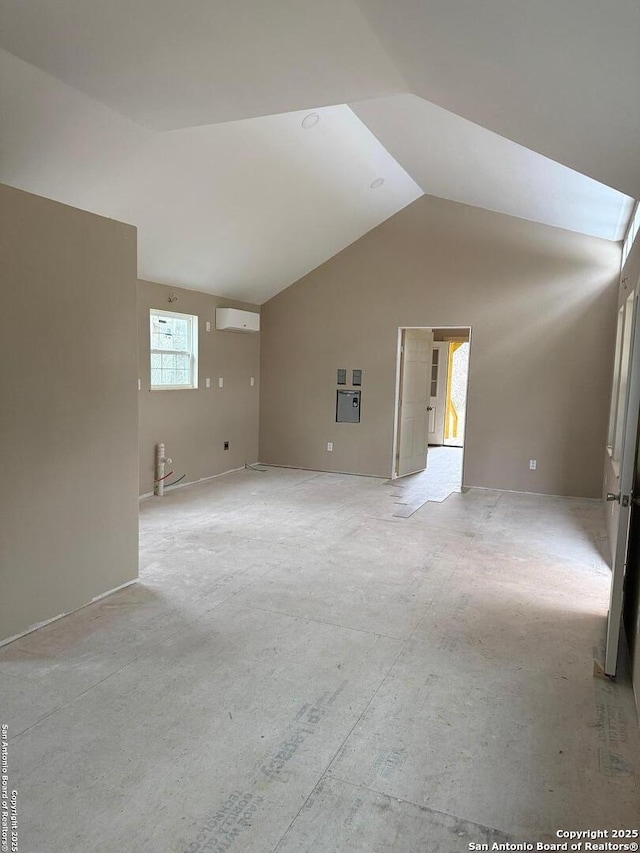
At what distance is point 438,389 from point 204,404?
533cm

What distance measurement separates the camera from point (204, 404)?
6727mm

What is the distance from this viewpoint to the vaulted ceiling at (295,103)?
2.05m

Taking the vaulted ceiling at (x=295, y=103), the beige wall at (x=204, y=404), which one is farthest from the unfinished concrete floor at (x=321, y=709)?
the vaulted ceiling at (x=295, y=103)

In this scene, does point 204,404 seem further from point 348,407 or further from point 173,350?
point 348,407

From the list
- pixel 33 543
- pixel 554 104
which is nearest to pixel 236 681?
pixel 33 543

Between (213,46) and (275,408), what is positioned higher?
(213,46)

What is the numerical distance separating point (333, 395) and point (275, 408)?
35.9 inches

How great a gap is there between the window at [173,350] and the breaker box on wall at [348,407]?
1.94 metres

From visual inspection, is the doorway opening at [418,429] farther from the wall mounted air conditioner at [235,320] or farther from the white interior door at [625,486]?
the white interior door at [625,486]

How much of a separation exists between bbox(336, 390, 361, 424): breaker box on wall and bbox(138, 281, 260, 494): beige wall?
125 centimetres

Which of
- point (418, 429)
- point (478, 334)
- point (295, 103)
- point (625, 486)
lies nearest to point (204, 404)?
point (418, 429)

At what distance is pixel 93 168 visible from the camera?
12.1 ft

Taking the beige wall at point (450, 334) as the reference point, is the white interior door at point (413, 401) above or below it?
below

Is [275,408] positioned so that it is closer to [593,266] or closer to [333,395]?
[333,395]
